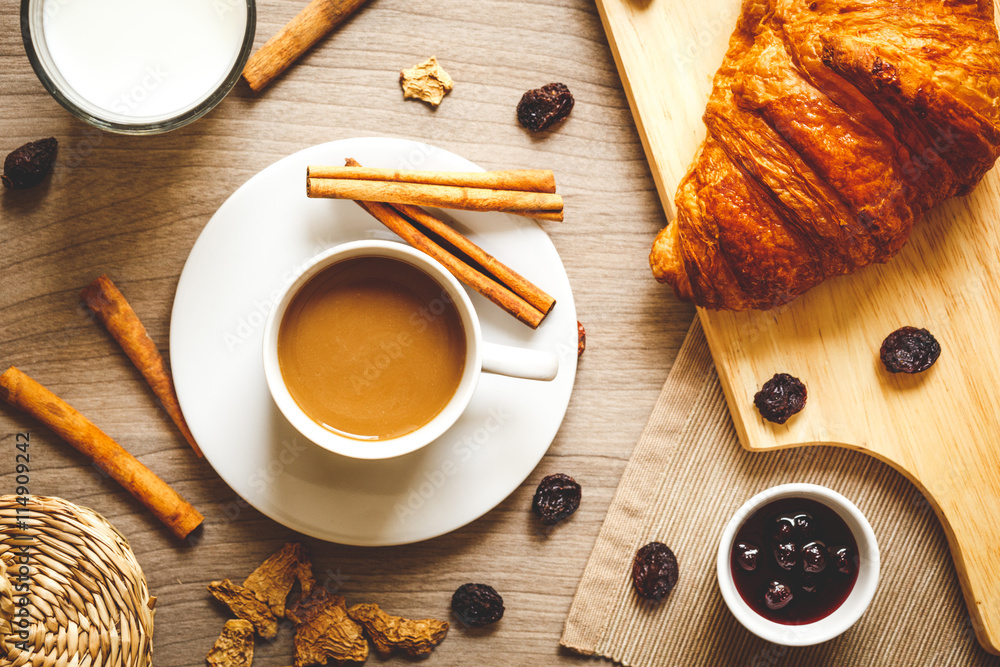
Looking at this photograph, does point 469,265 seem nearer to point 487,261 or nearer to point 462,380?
point 487,261

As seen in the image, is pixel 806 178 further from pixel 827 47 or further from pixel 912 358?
pixel 912 358

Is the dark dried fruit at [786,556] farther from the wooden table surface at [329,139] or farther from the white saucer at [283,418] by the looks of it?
the white saucer at [283,418]

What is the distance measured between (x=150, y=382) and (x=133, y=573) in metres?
0.38

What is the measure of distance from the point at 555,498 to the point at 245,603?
698 millimetres

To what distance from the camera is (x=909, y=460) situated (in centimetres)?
138

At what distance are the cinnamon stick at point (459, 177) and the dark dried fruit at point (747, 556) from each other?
32.4 inches

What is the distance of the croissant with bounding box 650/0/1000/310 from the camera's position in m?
1.13

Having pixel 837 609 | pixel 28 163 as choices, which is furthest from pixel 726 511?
pixel 28 163

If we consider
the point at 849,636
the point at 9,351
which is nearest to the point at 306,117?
the point at 9,351

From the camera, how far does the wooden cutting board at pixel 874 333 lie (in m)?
1.38

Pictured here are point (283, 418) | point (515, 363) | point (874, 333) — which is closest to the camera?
point (515, 363)

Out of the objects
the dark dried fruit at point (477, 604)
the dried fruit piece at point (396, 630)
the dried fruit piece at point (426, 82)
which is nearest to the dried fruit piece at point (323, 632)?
the dried fruit piece at point (396, 630)

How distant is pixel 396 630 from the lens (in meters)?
1.41

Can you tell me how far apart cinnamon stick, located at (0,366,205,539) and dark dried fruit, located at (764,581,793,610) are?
1178 mm
